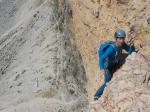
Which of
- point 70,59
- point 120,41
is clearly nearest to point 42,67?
point 70,59

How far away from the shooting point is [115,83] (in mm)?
7727

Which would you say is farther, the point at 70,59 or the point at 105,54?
the point at 70,59

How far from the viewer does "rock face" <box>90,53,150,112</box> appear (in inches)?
275

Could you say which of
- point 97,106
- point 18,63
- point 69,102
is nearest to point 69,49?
point 69,102

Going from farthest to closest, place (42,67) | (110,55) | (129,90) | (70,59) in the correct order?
(42,67)
(70,59)
(110,55)
(129,90)

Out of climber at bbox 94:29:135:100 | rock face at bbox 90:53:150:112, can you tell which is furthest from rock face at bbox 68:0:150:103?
climber at bbox 94:29:135:100

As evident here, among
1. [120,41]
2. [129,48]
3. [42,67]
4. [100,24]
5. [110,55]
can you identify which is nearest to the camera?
[120,41]

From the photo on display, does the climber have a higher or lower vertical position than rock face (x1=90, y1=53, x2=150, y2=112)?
higher

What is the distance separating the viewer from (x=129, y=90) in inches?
286

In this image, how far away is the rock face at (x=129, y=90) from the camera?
6.97 m

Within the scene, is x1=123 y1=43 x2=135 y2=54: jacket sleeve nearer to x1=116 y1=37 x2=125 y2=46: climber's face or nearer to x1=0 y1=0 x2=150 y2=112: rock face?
x1=0 y1=0 x2=150 y2=112: rock face

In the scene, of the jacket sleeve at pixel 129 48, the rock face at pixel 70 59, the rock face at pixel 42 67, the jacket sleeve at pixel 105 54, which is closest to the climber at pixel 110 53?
the jacket sleeve at pixel 105 54

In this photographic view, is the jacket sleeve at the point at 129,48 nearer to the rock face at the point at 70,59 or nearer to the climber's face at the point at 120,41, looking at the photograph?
the rock face at the point at 70,59

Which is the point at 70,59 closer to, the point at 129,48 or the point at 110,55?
the point at 129,48
